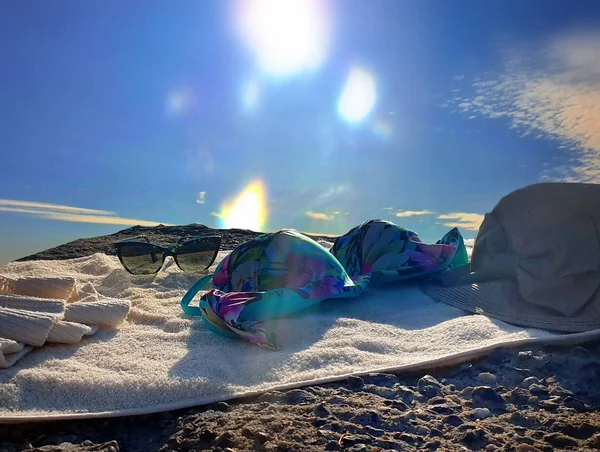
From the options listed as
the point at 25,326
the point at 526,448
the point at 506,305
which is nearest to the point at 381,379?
the point at 526,448

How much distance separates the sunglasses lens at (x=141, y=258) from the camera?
12.4 ft

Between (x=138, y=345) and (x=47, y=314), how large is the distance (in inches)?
15.0

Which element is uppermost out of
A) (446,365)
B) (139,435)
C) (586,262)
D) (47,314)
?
(586,262)

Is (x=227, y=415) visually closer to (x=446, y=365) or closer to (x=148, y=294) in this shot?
(x=446, y=365)

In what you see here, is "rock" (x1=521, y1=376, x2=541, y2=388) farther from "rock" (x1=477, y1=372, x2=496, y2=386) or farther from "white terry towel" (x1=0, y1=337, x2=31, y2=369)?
"white terry towel" (x1=0, y1=337, x2=31, y2=369)

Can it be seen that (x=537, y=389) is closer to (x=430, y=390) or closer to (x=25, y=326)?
(x=430, y=390)

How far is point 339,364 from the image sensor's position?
192 centimetres

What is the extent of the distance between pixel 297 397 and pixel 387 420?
0.31 metres

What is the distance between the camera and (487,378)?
72.0 inches

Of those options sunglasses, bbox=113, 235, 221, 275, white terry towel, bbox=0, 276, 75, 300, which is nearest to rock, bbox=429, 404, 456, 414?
white terry towel, bbox=0, 276, 75, 300

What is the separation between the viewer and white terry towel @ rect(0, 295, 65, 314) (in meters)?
2.25

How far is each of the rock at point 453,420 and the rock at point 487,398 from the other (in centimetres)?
15

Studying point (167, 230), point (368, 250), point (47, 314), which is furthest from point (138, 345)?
point (167, 230)

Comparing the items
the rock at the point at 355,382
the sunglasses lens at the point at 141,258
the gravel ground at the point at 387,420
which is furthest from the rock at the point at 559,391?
the sunglasses lens at the point at 141,258
